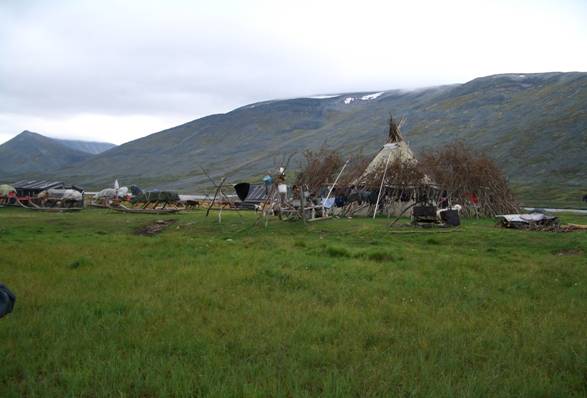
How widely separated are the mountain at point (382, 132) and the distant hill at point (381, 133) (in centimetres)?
24

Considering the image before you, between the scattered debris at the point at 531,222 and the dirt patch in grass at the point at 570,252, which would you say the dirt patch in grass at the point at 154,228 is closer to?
the dirt patch in grass at the point at 570,252

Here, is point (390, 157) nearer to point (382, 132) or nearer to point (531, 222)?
point (531, 222)

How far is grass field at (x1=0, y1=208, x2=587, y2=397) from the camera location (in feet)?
13.6

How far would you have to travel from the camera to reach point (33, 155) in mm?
174750

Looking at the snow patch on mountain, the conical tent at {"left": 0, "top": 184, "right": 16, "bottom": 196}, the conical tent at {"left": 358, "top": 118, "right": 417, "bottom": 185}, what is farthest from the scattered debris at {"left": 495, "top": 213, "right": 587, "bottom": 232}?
the snow patch on mountain

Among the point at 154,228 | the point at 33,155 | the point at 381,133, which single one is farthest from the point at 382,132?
the point at 33,155

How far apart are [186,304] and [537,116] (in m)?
84.5

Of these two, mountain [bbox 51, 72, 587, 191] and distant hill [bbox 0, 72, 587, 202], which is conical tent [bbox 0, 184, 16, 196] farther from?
distant hill [bbox 0, 72, 587, 202]

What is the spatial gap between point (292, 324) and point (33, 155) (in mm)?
193004

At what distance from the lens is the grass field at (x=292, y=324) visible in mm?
4145

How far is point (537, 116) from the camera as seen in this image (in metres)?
79.3

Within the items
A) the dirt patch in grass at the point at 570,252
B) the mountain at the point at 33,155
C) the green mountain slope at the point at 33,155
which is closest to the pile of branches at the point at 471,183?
the dirt patch in grass at the point at 570,252

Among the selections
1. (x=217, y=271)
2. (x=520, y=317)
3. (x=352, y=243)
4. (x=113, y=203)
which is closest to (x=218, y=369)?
(x=520, y=317)

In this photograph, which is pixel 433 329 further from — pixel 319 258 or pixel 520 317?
pixel 319 258
